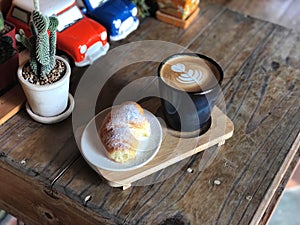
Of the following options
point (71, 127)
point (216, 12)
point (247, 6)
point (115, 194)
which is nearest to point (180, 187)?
point (115, 194)

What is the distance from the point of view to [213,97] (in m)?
0.83

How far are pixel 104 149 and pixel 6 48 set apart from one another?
11.8 inches

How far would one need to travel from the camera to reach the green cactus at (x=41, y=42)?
2.61ft

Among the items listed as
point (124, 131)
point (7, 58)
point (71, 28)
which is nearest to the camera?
point (124, 131)

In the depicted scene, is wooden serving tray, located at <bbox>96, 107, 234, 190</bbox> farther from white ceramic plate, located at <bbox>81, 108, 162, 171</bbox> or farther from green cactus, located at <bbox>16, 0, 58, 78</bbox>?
green cactus, located at <bbox>16, 0, 58, 78</bbox>

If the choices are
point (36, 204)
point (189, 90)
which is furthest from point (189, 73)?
point (36, 204)

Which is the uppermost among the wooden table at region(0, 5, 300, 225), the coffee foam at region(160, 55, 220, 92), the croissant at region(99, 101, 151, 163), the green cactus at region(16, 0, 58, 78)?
the green cactus at region(16, 0, 58, 78)

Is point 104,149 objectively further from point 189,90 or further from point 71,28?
point 71,28

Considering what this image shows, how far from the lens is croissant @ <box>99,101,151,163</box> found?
78 cm

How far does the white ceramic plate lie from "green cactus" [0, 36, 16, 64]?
218 mm

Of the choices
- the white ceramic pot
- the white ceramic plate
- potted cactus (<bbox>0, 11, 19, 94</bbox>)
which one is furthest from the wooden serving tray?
potted cactus (<bbox>0, 11, 19, 94</bbox>)

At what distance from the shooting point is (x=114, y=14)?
1.09 metres

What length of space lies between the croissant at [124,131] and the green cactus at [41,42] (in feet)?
0.48

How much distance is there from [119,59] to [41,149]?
0.31 m
